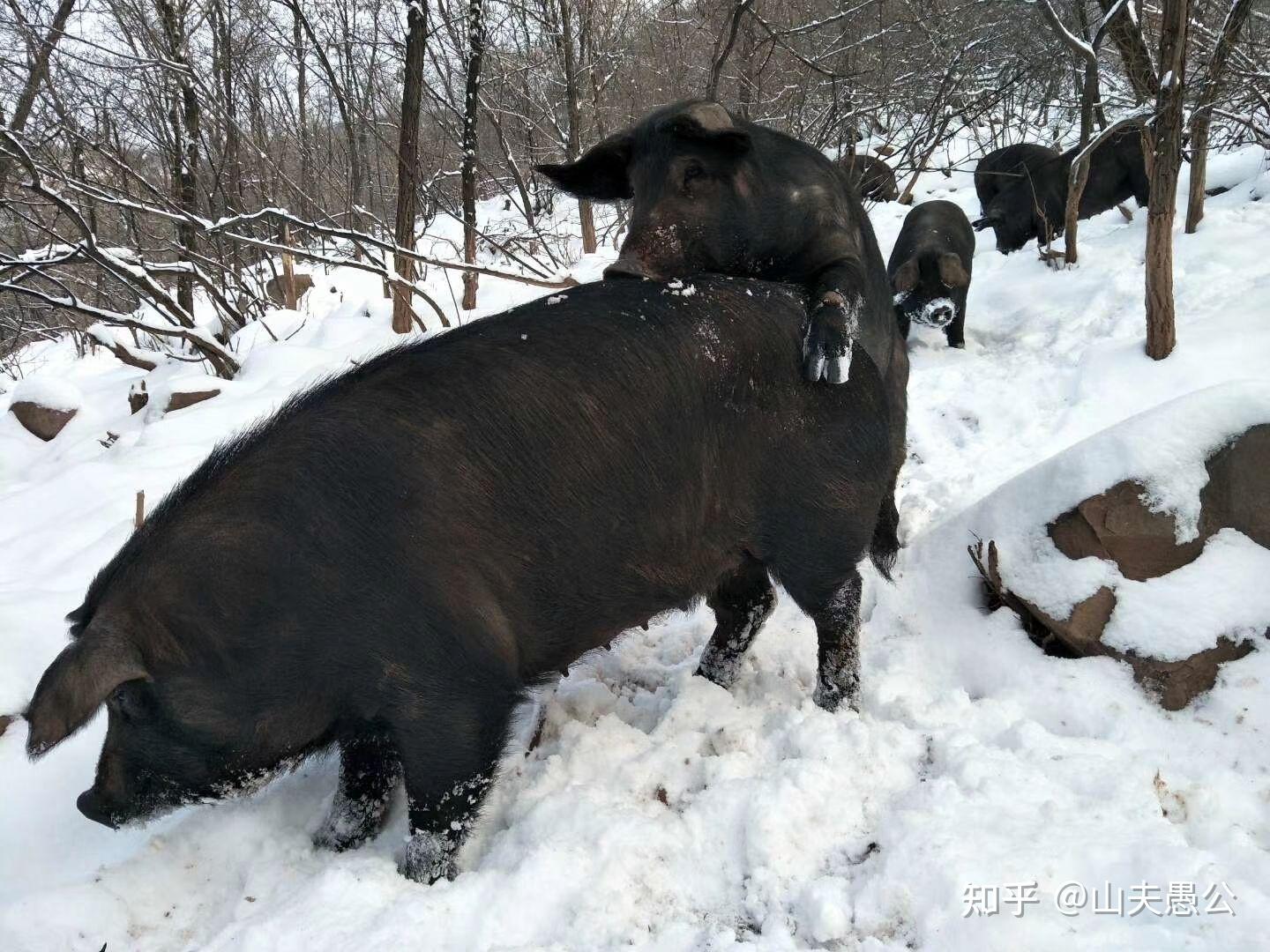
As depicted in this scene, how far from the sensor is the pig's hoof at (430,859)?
86.3 inches

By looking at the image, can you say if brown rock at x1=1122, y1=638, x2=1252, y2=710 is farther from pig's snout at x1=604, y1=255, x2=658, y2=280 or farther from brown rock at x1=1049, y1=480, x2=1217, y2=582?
pig's snout at x1=604, y1=255, x2=658, y2=280

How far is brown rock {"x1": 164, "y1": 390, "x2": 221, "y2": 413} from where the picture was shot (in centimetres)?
632

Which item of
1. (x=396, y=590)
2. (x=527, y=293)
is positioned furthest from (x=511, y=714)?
(x=527, y=293)

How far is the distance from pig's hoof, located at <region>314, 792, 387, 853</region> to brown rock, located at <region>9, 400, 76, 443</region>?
645cm

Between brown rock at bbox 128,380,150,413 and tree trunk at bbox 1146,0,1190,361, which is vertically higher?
tree trunk at bbox 1146,0,1190,361

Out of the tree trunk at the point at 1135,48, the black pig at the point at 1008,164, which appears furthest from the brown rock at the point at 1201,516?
the black pig at the point at 1008,164

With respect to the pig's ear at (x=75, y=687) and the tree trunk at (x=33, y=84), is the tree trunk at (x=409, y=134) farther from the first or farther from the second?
the pig's ear at (x=75, y=687)

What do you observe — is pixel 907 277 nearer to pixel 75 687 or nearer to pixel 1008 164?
pixel 1008 164

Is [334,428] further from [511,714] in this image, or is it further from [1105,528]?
[1105,528]

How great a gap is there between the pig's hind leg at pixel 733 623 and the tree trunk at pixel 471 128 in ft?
20.5

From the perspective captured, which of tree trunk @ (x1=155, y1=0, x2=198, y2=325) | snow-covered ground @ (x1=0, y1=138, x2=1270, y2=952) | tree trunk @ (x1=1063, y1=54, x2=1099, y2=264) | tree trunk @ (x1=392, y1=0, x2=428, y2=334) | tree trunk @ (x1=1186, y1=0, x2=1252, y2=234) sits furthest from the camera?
tree trunk @ (x1=155, y1=0, x2=198, y2=325)

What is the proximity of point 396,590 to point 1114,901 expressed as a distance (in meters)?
1.66

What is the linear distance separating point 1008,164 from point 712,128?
939 cm

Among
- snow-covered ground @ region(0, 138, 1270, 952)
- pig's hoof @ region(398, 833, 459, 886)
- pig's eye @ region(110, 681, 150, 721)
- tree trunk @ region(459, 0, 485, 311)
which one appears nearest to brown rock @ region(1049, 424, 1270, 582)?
snow-covered ground @ region(0, 138, 1270, 952)
